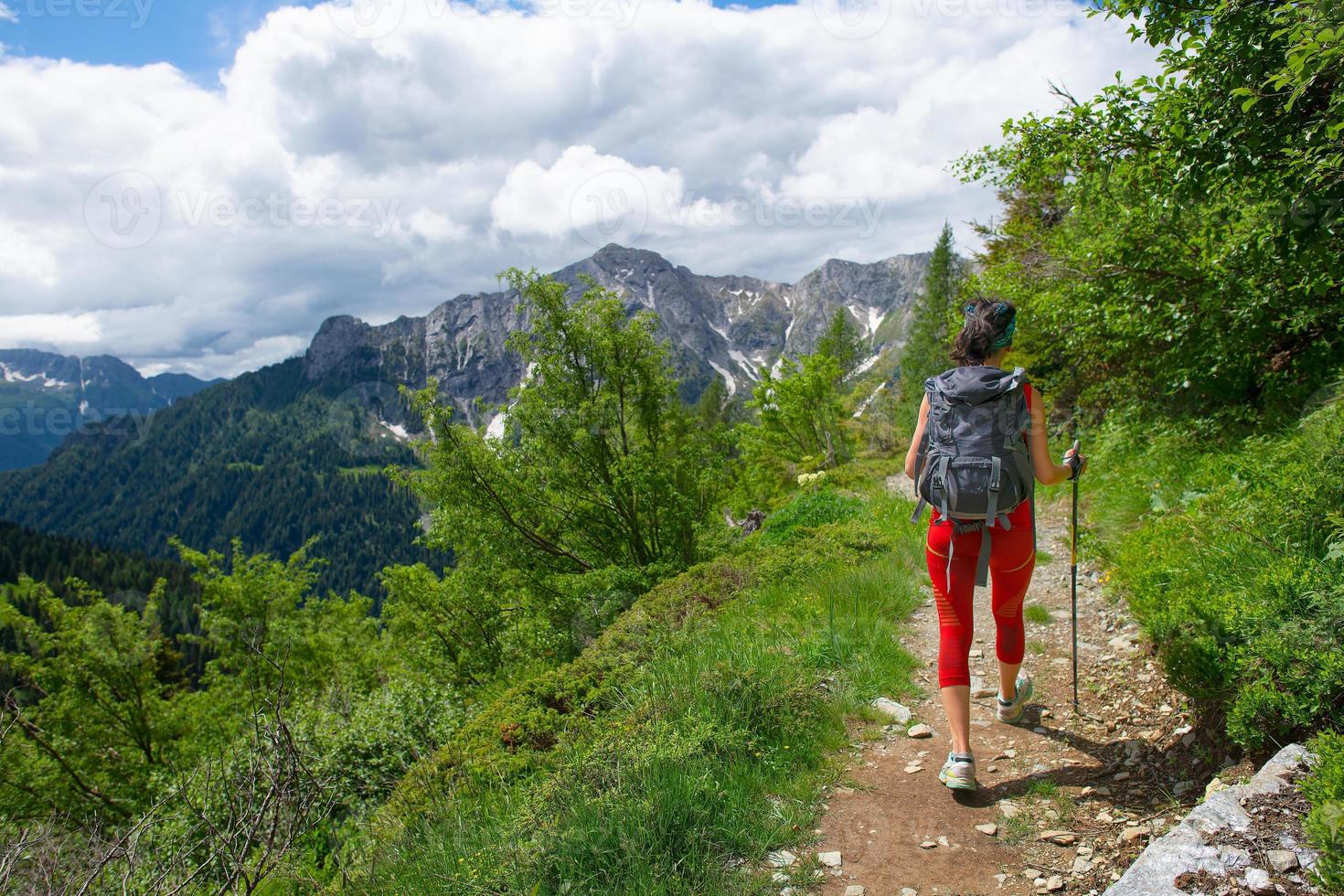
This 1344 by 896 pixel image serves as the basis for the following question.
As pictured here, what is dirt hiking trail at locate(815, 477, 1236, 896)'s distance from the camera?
339cm

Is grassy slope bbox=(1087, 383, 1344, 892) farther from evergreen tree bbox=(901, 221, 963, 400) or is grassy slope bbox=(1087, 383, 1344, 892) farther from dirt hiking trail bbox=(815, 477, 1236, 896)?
evergreen tree bbox=(901, 221, 963, 400)

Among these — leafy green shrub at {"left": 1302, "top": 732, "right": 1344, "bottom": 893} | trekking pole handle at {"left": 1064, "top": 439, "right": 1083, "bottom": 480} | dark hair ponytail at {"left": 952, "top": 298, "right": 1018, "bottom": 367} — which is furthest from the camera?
trekking pole handle at {"left": 1064, "top": 439, "right": 1083, "bottom": 480}

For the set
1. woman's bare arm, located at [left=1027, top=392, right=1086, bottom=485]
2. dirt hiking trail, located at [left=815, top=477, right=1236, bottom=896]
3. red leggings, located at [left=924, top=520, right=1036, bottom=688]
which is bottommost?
dirt hiking trail, located at [left=815, top=477, right=1236, bottom=896]

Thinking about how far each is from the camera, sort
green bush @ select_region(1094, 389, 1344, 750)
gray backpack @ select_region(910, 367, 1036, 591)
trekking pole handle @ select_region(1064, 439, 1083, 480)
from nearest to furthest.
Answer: green bush @ select_region(1094, 389, 1344, 750)
gray backpack @ select_region(910, 367, 1036, 591)
trekking pole handle @ select_region(1064, 439, 1083, 480)

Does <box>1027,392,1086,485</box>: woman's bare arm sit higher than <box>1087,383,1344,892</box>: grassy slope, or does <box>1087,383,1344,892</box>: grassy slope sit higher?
<box>1027,392,1086,485</box>: woman's bare arm

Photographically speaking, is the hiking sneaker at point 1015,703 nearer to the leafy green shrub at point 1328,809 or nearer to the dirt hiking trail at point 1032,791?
the dirt hiking trail at point 1032,791

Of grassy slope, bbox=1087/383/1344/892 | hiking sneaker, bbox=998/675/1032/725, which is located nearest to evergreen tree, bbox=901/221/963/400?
grassy slope, bbox=1087/383/1344/892

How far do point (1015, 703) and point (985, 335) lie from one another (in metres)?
2.60

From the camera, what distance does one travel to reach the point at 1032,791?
13.1 ft

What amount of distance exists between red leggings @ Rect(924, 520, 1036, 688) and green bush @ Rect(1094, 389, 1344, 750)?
42.5 inches

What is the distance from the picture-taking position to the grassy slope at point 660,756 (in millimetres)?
3426

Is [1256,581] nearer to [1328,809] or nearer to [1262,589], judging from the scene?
[1262,589]

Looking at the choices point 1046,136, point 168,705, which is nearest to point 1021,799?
point 1046,136

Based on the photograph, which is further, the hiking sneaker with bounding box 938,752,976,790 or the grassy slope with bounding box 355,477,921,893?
the hiking sneaker with bounding box 938,752,976,790
